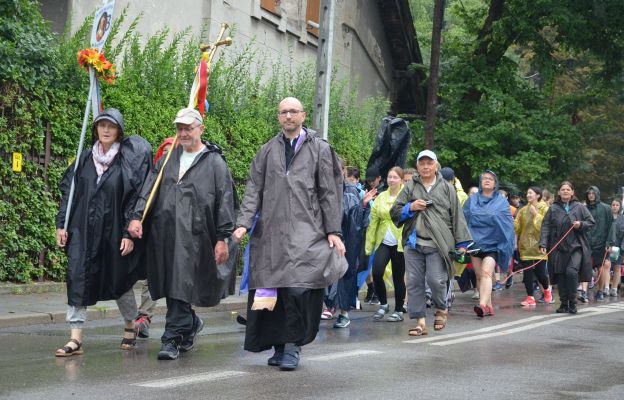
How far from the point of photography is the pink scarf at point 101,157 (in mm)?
8585

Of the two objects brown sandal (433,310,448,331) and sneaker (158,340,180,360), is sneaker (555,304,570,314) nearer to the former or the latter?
brown sandal (433,310,448,331)

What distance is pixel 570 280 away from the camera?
15117mm

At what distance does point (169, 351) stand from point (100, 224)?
1135mm

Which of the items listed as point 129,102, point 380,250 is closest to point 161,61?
point 129,102

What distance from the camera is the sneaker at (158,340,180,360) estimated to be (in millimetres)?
8156

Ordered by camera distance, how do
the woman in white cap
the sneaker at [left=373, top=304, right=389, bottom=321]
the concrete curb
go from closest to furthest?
the woman in white cap → the sneaker at [left=373, top=304, right=389, bottom=321] → the concrete curb

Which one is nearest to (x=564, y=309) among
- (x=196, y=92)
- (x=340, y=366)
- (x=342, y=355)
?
(x=342, y=355)

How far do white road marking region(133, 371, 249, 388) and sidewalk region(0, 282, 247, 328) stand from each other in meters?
4.02

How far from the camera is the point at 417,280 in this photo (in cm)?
1120

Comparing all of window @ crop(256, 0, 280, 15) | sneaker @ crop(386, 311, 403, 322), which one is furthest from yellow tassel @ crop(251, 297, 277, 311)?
window @ crop(256, 0, 280, 15)

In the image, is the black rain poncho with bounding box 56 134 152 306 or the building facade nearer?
the black rain poncho with bounding box 56 134 152 306

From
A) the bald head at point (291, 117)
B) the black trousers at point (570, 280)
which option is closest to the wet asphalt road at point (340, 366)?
the bald head at point (291, 117)

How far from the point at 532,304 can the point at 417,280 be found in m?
5.82

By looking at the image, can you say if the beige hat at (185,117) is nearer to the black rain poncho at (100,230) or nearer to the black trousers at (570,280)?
the black rain poncho at (100,230)
